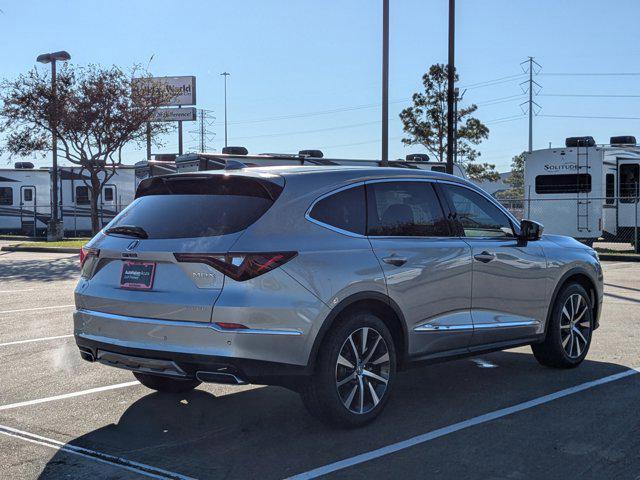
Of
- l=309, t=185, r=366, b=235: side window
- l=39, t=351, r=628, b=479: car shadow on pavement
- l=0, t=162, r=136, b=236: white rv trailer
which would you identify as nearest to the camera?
l=39, t=351, r=628, b=479: car shadow on pavement

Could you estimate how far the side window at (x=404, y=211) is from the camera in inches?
210

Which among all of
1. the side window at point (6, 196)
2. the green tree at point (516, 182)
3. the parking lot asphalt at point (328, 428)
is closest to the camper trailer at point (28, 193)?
the side window at point (6, 196)

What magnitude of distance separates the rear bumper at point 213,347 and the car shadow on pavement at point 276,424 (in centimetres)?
49

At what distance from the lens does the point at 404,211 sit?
554 cm

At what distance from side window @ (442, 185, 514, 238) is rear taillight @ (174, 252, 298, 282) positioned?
200 centimetres

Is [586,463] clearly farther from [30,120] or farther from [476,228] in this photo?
[30,120]

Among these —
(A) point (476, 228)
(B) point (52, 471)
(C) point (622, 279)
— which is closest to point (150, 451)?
(B) point (52, 471)

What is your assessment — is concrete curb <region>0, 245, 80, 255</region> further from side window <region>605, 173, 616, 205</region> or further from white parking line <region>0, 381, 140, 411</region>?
white parking line <region>0, 381, 140, 411</region>

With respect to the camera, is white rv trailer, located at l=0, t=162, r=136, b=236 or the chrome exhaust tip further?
white rv trailer, located at l=0, t=162, r=136, b=236

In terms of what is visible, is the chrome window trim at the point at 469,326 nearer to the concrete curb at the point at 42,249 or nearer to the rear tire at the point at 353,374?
the rear tire at the point at 353,374

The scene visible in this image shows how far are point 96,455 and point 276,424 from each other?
4.07 feet

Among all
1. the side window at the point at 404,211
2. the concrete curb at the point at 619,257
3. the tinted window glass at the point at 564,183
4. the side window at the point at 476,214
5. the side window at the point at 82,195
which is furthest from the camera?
the side window at the point at 82,195

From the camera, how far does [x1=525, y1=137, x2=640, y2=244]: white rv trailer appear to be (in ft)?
76.2

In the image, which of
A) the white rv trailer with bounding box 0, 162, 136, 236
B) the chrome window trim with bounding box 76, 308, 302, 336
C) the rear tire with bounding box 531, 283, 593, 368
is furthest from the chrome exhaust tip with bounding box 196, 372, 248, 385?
the white rv trailer with bounding box 0, 162, 136, 236
